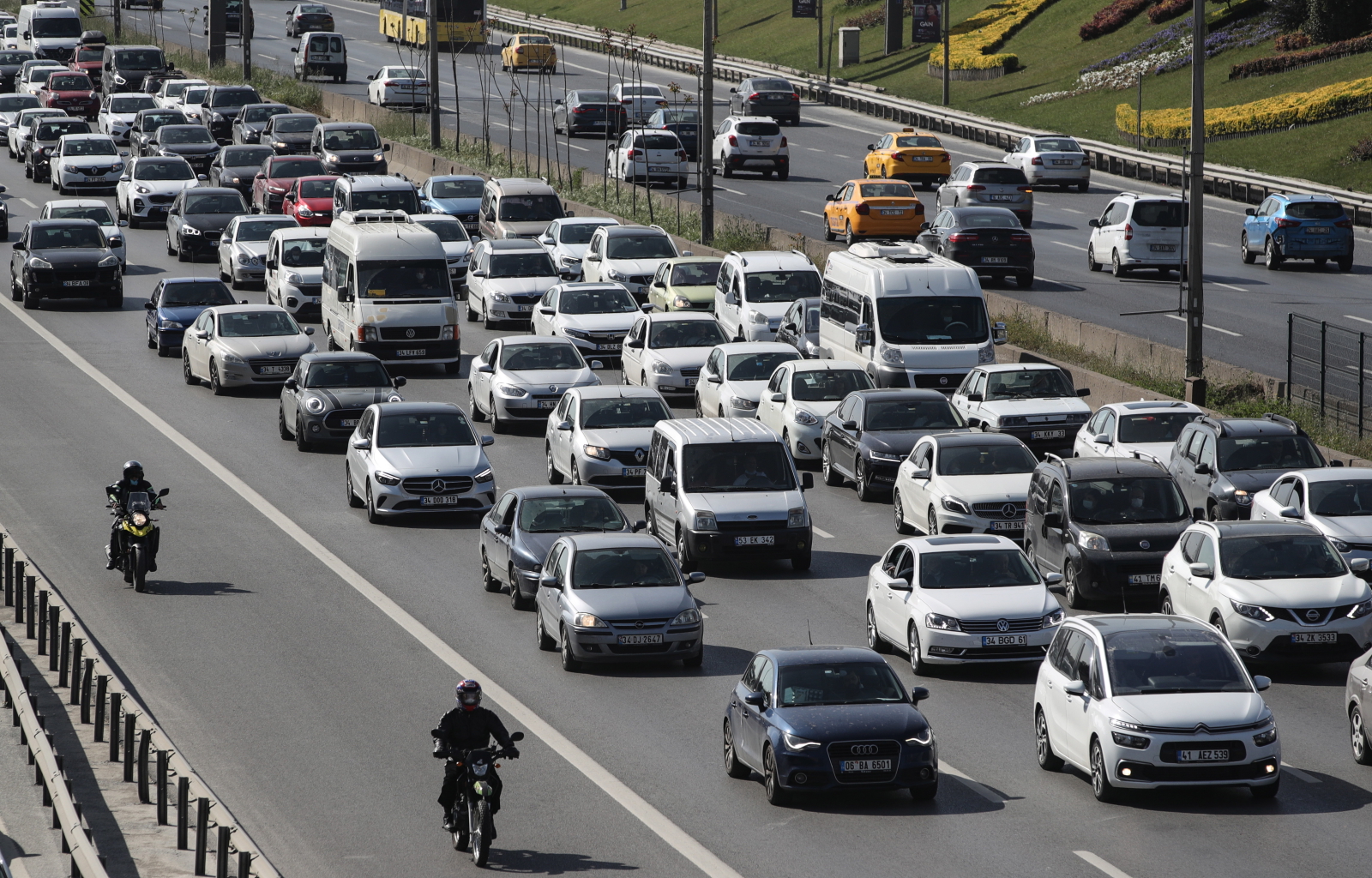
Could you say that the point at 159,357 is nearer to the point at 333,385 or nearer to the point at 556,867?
the point at 333,385

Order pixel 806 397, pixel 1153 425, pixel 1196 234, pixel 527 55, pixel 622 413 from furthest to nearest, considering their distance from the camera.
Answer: pixel 527 55
pixel 806 397
pixel 1196 234
pixel 622 413
pixel 1153 425

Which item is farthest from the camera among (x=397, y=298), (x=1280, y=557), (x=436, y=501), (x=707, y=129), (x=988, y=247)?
(x=707, y=129)

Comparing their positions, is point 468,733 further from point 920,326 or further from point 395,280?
point 395,280

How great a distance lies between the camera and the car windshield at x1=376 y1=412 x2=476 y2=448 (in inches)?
1098

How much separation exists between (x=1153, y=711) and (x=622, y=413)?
14.0 meters

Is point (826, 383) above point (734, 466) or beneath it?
above

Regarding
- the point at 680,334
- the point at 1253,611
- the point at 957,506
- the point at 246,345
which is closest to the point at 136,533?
Answer: the point at 957,506

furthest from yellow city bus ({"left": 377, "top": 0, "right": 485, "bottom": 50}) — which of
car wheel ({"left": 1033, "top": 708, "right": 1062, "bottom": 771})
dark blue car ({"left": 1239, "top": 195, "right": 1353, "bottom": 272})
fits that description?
car wheel ({"left": 1033, "top": 708, "right": 1062, "bottom": 771})

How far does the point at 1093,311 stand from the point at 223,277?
18931 millimetres

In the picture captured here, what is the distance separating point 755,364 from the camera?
33.2 metres

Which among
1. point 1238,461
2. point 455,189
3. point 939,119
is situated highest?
point 939,119

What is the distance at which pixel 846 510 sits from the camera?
28781 millimetres

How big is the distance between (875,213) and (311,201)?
13383 millimetres

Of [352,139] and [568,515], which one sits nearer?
[568,515]
